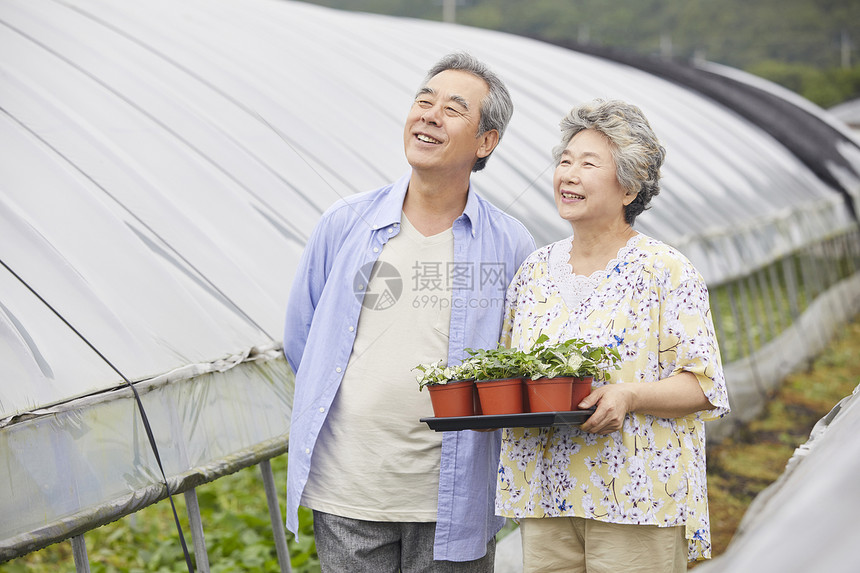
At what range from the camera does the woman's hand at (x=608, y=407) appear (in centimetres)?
190

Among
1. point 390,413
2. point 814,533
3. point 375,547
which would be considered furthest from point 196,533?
point 814,533

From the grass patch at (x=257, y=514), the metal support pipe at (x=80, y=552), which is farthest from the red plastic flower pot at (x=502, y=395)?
the grass patch at (x=257, y=514)

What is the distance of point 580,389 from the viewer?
1.94 metres

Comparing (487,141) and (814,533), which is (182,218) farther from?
(814,533)

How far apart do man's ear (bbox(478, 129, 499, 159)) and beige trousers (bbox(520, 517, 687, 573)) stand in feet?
3.22

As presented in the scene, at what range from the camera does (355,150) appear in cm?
445

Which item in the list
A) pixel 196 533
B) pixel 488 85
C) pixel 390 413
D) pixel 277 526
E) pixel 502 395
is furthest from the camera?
pixel 277 526

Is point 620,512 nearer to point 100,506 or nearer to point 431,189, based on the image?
point 431,189

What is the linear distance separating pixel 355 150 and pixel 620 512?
114 inches

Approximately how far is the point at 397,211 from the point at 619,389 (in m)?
0.75

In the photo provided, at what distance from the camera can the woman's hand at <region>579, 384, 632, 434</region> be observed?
6.24ft

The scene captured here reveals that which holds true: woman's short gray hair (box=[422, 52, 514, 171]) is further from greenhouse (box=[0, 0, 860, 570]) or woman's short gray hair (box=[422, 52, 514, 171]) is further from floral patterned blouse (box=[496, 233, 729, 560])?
greenhouse (box=[0, 0, 860, 570])

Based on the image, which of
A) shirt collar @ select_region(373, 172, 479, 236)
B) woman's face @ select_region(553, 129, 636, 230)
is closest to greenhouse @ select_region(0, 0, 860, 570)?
shirt collar @ select_region(373, 172, 479, 236)

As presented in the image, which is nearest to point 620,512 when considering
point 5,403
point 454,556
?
point 454,556
